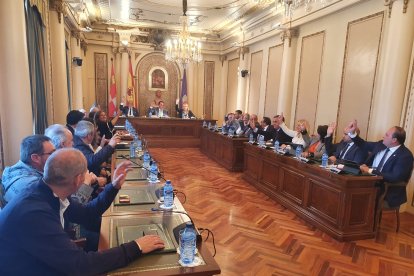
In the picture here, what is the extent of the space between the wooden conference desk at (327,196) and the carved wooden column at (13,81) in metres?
3.33

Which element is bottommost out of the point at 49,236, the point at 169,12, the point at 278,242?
the point at 278,242

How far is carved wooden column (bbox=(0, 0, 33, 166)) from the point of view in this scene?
2822 mm

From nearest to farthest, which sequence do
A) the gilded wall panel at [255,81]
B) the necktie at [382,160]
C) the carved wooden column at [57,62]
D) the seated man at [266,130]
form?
the necktie at [382,160] → the carved wooden column at [57,62] → the seated man at [266,130] → the gilded wall panel at [255,81]

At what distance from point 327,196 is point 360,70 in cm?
271

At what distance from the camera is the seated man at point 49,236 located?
1.08 meters

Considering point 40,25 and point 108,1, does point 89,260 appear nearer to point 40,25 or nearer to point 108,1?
point 40,25

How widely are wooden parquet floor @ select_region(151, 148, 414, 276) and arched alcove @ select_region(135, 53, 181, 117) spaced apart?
21.6 ft

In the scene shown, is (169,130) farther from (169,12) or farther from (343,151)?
(343,151)

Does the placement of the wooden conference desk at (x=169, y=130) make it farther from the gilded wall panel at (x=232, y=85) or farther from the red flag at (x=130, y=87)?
the gilded wall panel at (x=232, y=85)

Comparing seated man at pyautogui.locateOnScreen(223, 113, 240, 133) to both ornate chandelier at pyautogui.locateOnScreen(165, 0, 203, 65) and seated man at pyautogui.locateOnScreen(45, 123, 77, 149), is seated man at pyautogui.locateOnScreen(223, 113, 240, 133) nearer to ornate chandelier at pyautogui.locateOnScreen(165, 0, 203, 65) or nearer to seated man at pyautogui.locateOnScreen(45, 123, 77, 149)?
ornate chandelier at pyautogui.locateOnScreen(165, 0, 203, 65)

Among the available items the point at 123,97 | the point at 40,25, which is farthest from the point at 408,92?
the point at 123,97

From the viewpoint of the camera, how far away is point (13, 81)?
289cm

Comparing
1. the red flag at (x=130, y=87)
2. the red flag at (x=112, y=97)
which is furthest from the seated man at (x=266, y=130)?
the red flag at (x=112, y=97)

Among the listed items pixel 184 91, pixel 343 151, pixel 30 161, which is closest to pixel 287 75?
pixel 343 151
